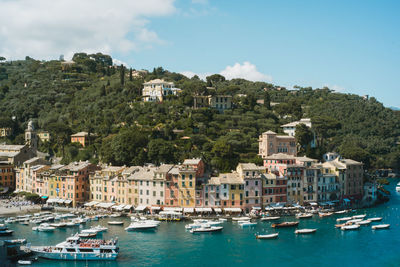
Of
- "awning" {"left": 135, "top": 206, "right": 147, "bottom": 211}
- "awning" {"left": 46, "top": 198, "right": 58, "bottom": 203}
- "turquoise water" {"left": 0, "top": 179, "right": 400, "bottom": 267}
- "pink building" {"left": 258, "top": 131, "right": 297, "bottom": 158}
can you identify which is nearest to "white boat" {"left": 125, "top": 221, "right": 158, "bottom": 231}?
"turquoise water" {"left": 0, "top": 179, "right": 400, "bottom": 267}

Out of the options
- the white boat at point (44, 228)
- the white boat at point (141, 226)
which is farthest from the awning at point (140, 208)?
the white boat at point (44, 228)

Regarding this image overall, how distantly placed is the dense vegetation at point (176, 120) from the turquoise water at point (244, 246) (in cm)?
2449

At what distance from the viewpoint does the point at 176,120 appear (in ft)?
316

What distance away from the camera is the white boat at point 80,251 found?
4575cm

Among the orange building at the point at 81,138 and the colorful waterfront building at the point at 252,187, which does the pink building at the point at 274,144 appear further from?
the orange building at the point at 81,138

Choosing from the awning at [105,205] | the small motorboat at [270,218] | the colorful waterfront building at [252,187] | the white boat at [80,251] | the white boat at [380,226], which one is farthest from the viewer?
the awning at [105,205]

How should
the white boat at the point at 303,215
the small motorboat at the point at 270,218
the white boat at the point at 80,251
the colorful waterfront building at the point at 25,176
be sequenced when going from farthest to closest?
the colorful waterfront building at the point at 25,176 < the white boat at the point at 303,215 < the small motorboat at the point at 270,218 < the white boat at the point at 80,251

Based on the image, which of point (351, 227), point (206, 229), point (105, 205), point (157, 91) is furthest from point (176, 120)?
point (351, 227)

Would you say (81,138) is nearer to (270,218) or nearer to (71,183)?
(71,183)

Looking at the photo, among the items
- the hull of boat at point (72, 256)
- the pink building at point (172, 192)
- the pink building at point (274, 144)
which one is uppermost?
the pink building at point (274, 144)

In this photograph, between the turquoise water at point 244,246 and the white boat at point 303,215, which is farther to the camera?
the white boat at point 303,215

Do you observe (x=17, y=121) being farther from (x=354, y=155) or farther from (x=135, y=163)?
(x=354, y=155)

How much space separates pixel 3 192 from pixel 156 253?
1921 inches

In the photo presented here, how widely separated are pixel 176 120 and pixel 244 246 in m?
50.5
